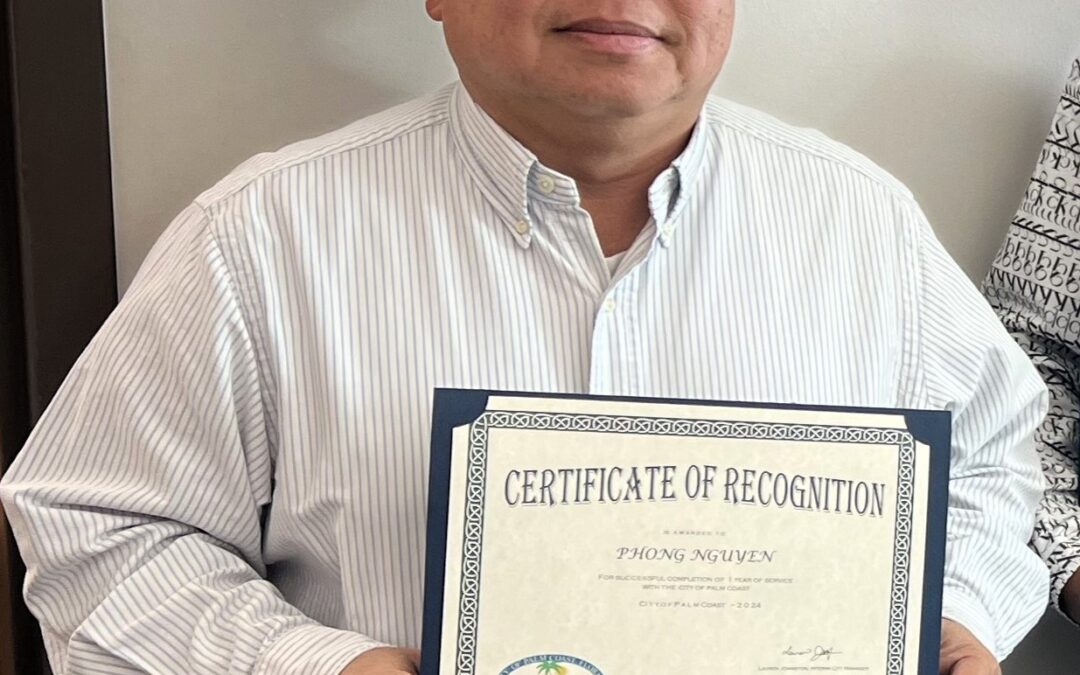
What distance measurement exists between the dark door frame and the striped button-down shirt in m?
0.19

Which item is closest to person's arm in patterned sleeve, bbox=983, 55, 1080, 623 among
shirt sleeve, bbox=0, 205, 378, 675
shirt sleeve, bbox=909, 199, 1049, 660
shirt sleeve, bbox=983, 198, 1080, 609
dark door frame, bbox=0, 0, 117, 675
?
shirt sleeve, bbox=983, 198, 1080, 609

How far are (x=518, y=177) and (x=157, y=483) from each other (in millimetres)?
399

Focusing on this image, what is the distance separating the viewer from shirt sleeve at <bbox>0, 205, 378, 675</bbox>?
970mm

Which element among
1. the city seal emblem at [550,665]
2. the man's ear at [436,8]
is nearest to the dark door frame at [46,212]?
the man's ear at [436,8]

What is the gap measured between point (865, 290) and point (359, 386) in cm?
47

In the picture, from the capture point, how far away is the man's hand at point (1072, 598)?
1245mm

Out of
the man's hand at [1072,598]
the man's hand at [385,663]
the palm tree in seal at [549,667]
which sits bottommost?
the man's hand at [1072,598]

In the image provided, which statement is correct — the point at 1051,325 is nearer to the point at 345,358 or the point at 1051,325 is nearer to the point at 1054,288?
the point at 1054,288

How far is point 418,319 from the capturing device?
983 millimetres

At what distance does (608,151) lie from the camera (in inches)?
39.2

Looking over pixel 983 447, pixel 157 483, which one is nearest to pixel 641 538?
pixel 157 483

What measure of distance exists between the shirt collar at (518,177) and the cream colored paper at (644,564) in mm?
250

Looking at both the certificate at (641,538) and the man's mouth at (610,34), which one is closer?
the certificate at (641,538)
